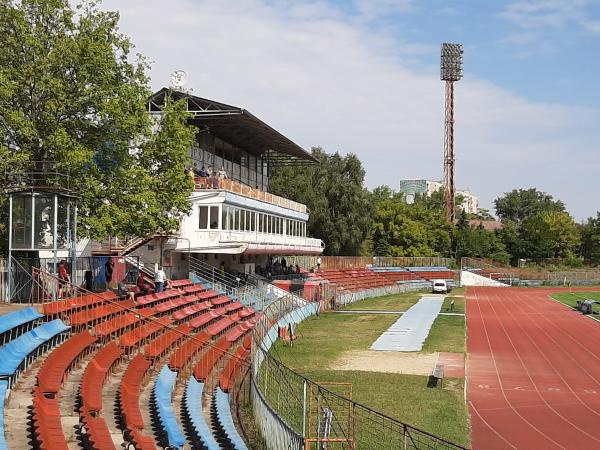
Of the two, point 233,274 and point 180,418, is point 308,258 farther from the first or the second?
point 180,418

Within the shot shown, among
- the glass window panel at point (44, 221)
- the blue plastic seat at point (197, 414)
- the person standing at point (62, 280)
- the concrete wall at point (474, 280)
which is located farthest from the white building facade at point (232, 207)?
the concrete wall at point (474, 280)

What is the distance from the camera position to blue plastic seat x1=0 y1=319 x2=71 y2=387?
13.5 m

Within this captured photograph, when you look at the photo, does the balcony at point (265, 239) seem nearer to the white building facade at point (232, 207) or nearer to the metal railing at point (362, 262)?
the white building facade at point (232, 207)

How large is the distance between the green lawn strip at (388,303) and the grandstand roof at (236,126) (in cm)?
1285

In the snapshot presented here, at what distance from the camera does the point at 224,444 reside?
13109 millimetres

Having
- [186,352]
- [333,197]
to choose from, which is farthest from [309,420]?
[333,197]

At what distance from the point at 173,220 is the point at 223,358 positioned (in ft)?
A: 25.2

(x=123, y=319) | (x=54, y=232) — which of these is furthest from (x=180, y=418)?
(x=54, y=232)

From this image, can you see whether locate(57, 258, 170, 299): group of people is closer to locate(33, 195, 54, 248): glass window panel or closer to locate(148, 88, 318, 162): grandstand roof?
locate(33, 195, 54, 248): glass window panel

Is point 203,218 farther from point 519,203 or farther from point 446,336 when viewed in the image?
point 519,203

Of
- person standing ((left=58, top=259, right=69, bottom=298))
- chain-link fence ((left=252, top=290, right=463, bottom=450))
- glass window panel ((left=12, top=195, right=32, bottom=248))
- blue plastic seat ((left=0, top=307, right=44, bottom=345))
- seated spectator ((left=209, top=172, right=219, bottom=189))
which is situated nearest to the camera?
chain-link fence ((left=252, top=290, right=463, bottom=450))

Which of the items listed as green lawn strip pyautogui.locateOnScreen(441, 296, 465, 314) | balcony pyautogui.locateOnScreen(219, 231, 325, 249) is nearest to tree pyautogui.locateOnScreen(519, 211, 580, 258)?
green lawn strip pyautogui.locateOnScreen(441, 296, 465, 314)

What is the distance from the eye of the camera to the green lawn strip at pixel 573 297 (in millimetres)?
59250

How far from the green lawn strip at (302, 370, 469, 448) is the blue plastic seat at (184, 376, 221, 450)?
3571mm
